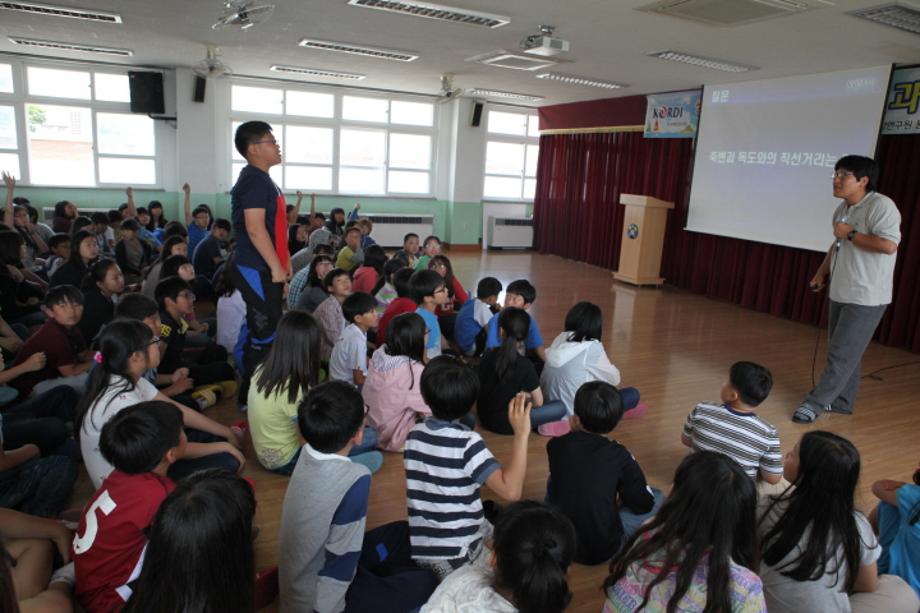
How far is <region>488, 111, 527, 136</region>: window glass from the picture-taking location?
11758 millimetres

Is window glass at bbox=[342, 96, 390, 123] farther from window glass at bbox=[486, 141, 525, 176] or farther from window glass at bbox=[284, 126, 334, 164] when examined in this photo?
window glass at bbox=[486, 141, 525, 176]

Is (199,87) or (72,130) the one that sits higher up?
(199,87)

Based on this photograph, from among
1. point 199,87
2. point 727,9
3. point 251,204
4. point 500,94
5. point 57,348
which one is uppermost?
point 500,94

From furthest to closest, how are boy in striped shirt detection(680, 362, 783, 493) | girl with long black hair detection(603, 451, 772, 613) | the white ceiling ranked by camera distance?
the white ceiling, boy in striped shirt detection(680, 362, 783, 493), girl with long black hair detection(603, 451, 772, 613)

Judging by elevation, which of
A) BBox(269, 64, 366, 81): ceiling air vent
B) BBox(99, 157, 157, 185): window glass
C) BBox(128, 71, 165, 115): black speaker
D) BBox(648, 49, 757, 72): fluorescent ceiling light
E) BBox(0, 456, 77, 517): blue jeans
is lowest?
BBox(0, 456, 77, 517): blue jeans

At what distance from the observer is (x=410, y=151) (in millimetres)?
11461

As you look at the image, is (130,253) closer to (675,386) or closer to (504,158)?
(675,386)

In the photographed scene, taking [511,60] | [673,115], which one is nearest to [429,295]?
[511,60]

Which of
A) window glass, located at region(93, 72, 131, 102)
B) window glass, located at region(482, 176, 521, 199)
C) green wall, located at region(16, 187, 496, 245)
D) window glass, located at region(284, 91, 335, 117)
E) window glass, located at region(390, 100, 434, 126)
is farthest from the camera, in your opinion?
window glass, located at region(482, 176, 521, 199)

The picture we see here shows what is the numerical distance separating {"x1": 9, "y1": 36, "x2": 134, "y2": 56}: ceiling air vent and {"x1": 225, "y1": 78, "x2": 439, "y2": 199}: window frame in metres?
2.05

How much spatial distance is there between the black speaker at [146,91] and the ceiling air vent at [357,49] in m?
3.53

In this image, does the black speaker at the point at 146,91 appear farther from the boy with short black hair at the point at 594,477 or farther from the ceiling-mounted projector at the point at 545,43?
the boy with short black hair at the point at 594,477

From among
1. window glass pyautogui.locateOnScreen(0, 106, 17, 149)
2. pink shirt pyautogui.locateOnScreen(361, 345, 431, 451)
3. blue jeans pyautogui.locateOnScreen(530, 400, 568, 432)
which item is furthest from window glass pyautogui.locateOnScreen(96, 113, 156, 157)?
blue jeans pyautogui.locateOnScreen(530, 400, 568, 432)

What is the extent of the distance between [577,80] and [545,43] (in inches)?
111
